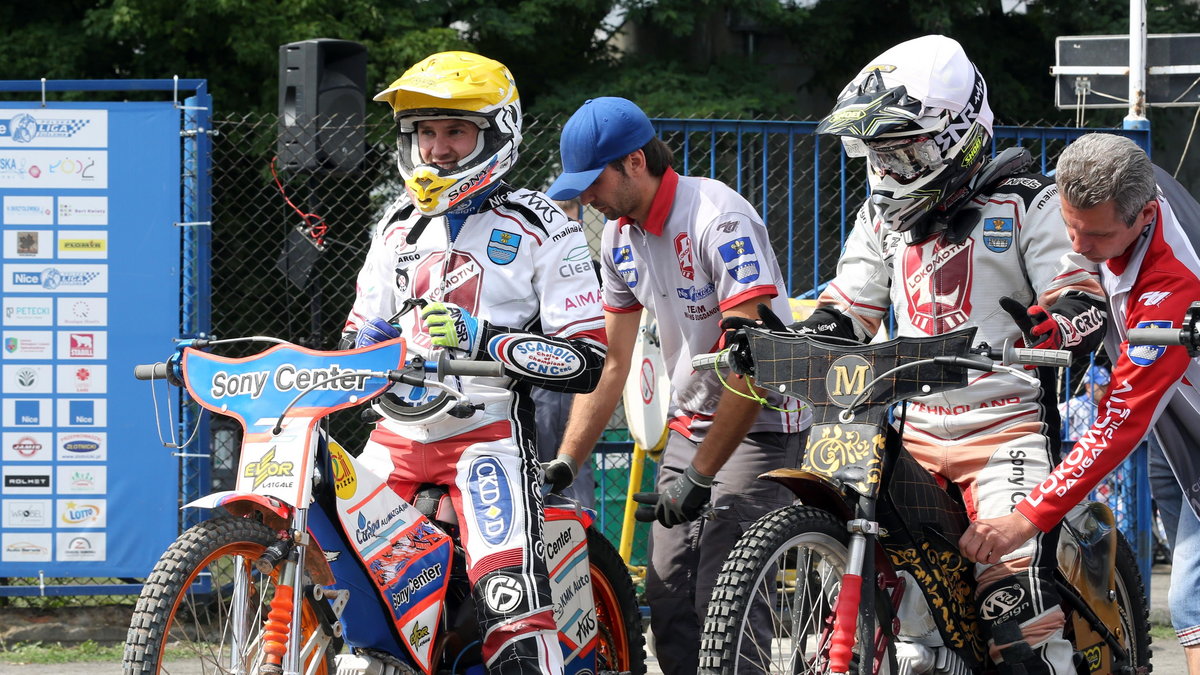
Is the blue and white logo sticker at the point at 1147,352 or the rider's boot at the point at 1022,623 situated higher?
the blue and white logo sticker at the point at 1147,352

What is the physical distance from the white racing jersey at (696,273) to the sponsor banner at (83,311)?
3393mm

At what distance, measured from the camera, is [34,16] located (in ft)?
48.1

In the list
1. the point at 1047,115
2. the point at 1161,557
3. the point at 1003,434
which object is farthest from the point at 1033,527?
the point at 1047,115

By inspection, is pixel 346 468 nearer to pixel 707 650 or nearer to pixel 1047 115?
pixel 707 650

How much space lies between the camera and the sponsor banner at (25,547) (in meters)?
7.34

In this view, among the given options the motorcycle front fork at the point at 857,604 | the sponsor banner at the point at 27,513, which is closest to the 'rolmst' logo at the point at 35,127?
the sponsor banner at the point at 27,513

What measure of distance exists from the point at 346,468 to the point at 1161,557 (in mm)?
8776

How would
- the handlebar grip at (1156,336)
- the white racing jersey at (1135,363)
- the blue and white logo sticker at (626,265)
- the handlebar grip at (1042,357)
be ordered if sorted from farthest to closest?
1. the blue and white logo sticker at (626,265)
2. the white racing jersey at (1135,363)
3. the handlebar grip at (1156,336)
4. the handlebar grip at (1042,357)

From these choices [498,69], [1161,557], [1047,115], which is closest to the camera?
[498,69]

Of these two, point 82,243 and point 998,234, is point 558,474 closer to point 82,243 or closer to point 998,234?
point 998,234

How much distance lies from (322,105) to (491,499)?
15.8 feet

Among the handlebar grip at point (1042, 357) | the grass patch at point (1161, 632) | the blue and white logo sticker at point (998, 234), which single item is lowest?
the grass patch at point (1161, 632)

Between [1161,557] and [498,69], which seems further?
[1161,557]

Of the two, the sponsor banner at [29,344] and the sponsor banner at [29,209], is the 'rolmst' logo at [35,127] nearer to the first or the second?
the sponsor banner at [29,209]
